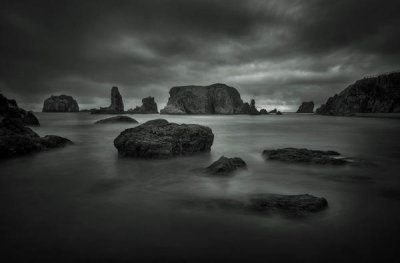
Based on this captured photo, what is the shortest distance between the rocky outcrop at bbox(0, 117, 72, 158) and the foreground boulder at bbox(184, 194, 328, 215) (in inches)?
295

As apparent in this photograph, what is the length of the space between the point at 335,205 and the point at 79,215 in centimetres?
450

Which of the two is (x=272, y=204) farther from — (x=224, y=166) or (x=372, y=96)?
(x=372, y=96)

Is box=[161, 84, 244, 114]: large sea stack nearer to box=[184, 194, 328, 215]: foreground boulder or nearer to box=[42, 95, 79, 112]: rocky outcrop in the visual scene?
box=[42, 95, 79, 112]: rocky outcrop

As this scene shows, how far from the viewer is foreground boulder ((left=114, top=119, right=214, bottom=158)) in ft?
27.6

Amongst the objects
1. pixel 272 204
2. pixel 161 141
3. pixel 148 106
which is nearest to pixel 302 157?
pixel 272 204

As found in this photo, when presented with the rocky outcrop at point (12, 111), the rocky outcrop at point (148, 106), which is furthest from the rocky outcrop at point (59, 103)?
the rocky outcrop at point (12, 111)

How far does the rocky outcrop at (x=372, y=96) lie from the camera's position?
77.4m

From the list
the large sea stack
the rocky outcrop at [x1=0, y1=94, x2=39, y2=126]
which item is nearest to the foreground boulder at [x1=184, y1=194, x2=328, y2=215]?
the rocky outcrop at [x1=0, y1=94, x2=39, y2=126]

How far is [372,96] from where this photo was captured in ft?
277

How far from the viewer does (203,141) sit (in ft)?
33.1

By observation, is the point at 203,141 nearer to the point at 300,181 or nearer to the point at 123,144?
the point at 123,144

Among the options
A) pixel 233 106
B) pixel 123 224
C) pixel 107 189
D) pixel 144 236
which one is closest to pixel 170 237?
pixel 144 236

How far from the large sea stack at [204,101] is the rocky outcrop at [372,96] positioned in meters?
69.0

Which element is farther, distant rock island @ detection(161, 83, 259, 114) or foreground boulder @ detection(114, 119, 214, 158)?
distant rock island @ detection(161, 83, 259, 114)
